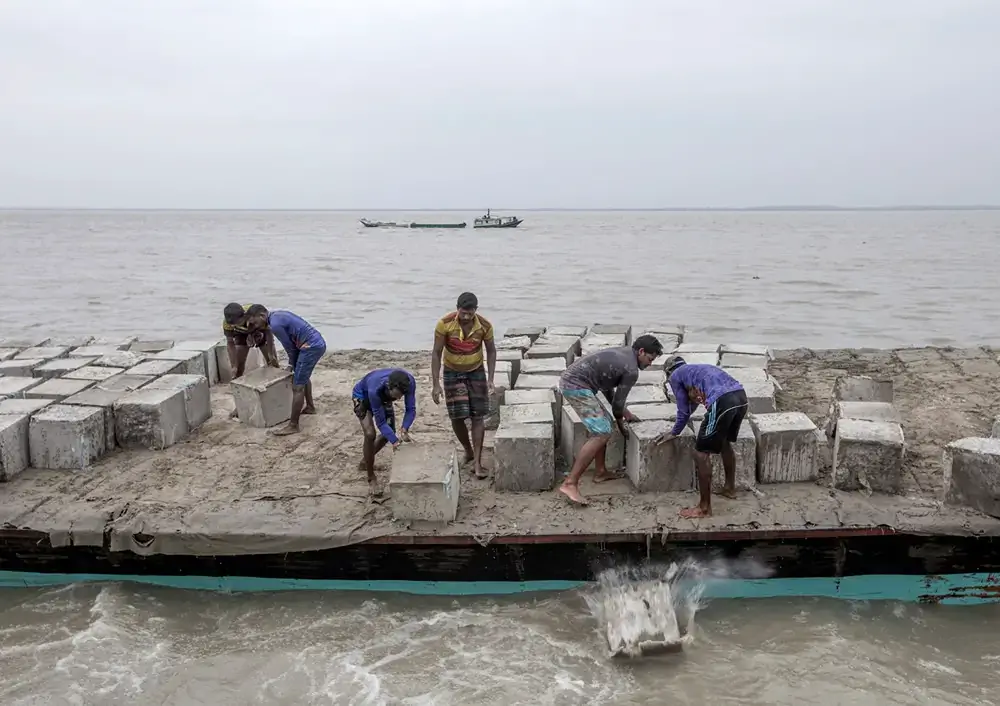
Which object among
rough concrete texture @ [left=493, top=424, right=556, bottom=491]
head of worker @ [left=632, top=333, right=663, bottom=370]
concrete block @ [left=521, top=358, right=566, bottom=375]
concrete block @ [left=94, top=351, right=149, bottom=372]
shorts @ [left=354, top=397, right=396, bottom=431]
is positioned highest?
head of worker @ [left=632, top=333, right=663, bottom=370]

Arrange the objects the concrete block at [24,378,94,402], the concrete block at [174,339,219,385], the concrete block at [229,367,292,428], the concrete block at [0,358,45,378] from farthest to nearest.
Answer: the concrete block at [174,339,219,385] < the concrete block at [0,358,45,378] < the concrete block at [229,367,292,428] < the concrete block at [24,378,94,402]

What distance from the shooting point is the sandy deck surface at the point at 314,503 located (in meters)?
5.52

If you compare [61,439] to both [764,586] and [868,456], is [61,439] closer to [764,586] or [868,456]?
[764,586]

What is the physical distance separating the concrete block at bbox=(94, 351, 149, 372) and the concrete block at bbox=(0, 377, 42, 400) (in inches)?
32.8

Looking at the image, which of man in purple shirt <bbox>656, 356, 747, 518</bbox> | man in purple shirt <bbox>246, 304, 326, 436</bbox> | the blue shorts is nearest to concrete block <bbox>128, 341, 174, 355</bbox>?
man in purple shirt <bbox>246, 304, 326, 436</bbox>

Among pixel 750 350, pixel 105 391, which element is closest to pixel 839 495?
pixel 750 350

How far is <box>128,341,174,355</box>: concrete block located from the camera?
32.2 feet

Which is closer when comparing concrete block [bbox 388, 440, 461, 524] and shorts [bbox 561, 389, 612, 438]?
concrete block [bbox 388, 440, 461, 524]

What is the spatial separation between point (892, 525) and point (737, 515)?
3.65 ft

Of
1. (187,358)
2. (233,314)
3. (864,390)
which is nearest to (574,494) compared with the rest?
(864,390)

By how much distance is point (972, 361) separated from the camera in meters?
9.92

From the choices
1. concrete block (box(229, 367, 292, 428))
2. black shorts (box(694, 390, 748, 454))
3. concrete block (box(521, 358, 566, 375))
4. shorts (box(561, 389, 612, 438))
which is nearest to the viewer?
black shorts (box(694, 390, 748, 454))

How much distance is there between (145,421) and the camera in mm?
7074

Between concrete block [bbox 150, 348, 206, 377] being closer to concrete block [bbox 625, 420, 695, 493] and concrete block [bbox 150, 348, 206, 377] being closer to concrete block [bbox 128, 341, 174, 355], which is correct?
concrete block [bbox 128, 341, 174, 355]
